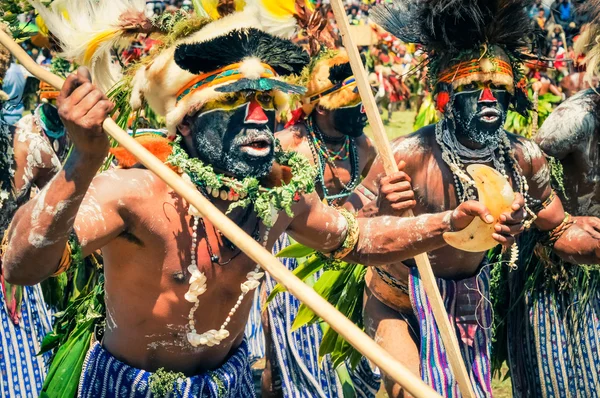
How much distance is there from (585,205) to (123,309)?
2.45m

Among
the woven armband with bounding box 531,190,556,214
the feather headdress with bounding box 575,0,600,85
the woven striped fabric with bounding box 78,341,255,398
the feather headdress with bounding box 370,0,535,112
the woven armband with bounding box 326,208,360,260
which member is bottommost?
the woven striped fabric with bounding box 78,341,255,398

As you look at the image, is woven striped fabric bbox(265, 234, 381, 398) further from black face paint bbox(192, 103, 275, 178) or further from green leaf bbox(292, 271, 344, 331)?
black face paint bbox(192, 103, 275, 178)

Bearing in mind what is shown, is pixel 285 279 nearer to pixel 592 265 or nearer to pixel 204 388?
pixel 204 388

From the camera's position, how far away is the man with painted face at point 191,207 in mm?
3137

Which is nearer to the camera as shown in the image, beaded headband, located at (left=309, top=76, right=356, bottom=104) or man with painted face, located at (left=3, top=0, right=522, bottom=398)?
man with painted face, located at (left=3, top=0, right=522, bottom=398)

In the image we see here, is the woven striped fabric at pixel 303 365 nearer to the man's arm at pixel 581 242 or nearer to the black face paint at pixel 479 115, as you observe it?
the man's arm at pixel 581 242

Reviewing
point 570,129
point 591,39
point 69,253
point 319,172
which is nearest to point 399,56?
point 319,172

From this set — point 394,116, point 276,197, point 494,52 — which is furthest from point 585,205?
point 394,116

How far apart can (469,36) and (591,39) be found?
2.25 ft

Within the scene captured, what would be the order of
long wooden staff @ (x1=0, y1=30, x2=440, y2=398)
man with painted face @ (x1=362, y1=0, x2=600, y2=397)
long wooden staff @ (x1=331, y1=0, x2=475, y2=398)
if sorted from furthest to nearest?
man with painted face @ (x1=362, y1=0, x2=600, y2=397)
long wooden staff @ (x1=331, y1=0, x2=475, y2=398)
long wooden staff @ (x1=0, y1=30, x2=440, y2=398)

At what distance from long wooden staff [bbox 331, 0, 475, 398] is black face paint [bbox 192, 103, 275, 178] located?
37 cm

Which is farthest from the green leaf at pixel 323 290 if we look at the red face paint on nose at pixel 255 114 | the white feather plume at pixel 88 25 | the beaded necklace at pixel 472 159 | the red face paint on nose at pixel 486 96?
the white feather plume at pixel 88 25

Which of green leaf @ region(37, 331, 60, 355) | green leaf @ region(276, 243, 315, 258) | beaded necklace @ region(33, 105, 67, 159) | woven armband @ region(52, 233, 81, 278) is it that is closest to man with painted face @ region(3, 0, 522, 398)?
woven armband @ region(52, 233, 81, 278)

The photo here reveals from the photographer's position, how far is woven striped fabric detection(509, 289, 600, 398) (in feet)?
15.1
